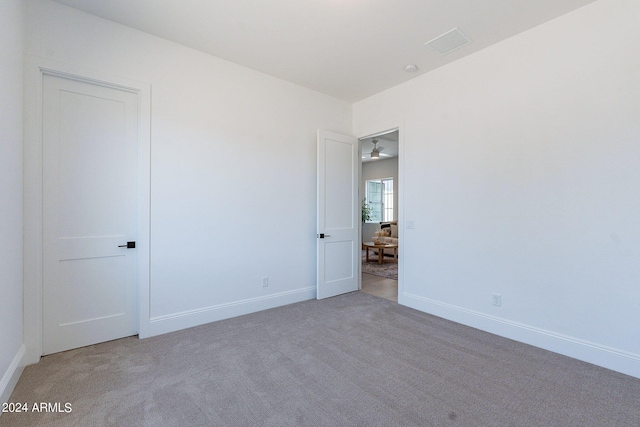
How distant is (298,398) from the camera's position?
1838 mm

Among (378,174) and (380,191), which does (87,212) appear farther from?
(380,191)

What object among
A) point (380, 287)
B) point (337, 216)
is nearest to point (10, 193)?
point (337, 216)

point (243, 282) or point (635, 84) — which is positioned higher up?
point (635, 84)

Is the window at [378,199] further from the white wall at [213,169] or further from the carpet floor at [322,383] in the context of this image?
the carpet floor at [322,383]

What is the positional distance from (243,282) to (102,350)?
53.8 inches

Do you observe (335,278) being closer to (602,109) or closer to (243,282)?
(243,282)

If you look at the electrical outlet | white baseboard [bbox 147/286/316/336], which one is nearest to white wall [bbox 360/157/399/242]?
white baseboard [bbox 147/286/316/336]

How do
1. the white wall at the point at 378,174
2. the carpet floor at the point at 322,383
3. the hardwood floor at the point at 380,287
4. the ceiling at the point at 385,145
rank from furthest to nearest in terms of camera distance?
the white wall at the point at 378,174 → the ceiling at the point at 385,145 → the hardwood floor at the point at 380,287 → the carpet floor at the point at 322,383

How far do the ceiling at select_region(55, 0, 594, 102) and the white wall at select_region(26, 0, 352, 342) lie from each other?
0.22m

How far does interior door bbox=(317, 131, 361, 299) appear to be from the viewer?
3895mm

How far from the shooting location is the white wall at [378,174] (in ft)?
28.8

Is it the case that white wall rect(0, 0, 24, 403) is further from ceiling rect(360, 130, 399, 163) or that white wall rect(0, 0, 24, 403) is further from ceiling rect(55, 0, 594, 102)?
ceiling rect(360, 130, 399, 163)

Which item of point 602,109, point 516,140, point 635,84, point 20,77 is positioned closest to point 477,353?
point 516,140

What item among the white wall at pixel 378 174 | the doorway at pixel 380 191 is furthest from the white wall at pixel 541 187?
the white wall at pixel 378 174
